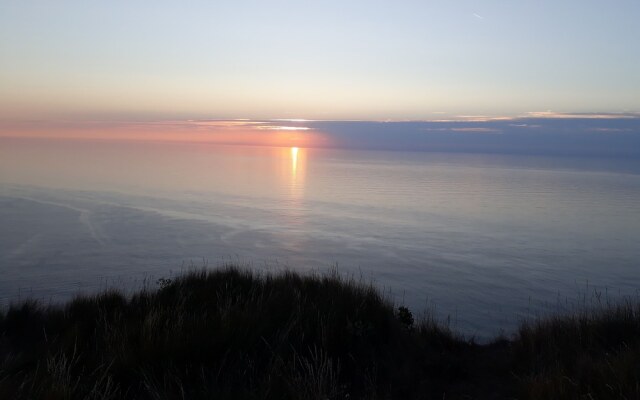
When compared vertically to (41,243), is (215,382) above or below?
above

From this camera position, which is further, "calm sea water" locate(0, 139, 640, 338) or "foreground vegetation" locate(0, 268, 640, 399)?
"calm sea water" locate(0, 139, 640, 338)

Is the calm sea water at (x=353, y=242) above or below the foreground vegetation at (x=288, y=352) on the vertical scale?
below

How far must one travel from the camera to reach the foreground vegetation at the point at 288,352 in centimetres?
486

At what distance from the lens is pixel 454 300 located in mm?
15352

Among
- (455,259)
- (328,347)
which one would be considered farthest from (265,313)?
(455,259)

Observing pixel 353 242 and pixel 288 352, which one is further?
pixel 353 242

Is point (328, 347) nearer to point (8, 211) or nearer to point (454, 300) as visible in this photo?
point (454, 300)

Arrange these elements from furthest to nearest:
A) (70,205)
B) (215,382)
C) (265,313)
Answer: (70,205)
(265,313)
(215,382)

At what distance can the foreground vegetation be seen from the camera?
15.9 ft

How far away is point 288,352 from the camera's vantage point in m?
5.93

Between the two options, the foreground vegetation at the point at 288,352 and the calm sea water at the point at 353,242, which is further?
the calm sea water at the point at 353,242

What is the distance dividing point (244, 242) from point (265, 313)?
1686 centimetres

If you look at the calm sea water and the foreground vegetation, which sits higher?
the foreground vegetation

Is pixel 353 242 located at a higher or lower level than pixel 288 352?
lower
